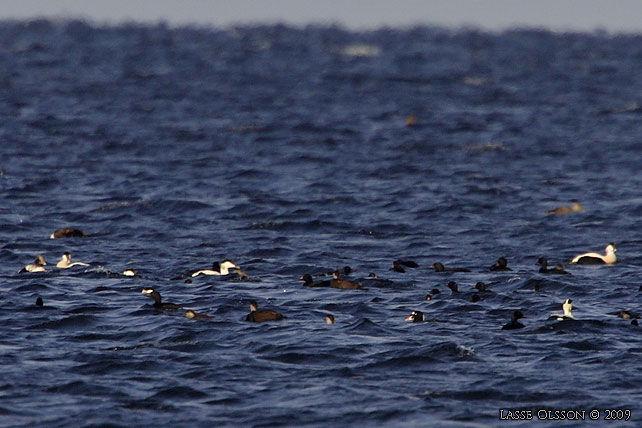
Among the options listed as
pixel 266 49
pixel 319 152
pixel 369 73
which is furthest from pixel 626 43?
pixel 319 152

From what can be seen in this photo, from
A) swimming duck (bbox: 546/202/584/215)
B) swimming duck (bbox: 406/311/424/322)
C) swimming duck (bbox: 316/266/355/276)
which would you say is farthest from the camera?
swimming duck (bbox: 546/202/584/215)

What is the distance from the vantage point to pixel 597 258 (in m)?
28.0

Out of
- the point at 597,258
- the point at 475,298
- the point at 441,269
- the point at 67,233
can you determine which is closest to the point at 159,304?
the point at 475,298

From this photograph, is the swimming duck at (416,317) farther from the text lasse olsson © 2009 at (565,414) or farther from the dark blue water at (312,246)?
the text lasse olsson © 2009 at (565,414)

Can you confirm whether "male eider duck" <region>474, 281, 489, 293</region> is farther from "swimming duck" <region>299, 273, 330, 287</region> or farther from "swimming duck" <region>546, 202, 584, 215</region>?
"swimming duck" <region>546, 202, 584, 215</region>

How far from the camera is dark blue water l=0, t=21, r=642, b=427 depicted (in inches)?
719

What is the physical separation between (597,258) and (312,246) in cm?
688

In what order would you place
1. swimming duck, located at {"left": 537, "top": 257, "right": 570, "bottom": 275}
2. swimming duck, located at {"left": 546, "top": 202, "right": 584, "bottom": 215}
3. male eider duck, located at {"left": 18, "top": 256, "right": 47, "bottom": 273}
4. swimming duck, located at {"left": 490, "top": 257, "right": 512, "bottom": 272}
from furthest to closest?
swimming duck, located at {"left": 546, "top": 202, "right": 584, "bottom": 215} < swimming duck, located at {"left": 490, "top": 257, "right": 512, "bottom": 272} < swimming duck, located at {"left": 537, "top": 257, "right": 570, "bottom": 275} < male eider duck, located at {"left": 18, "top": 256, "right": 47, "bottom": 273}

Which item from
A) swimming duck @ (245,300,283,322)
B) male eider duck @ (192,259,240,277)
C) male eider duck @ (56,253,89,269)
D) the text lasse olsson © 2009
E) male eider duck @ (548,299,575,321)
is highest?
male eider duck @ (56,253,89,269)

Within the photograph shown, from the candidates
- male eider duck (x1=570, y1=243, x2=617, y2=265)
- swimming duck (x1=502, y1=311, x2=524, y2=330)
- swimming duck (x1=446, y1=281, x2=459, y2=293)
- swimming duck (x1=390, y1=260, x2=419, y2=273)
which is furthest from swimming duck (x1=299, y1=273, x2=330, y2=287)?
male eider duck (x1=570, y1=243, x2=617, y2=265)

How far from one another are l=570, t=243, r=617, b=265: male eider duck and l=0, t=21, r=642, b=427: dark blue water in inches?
14.0

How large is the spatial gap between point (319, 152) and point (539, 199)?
36.5 ft

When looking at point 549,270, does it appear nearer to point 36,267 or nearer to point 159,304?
point 159,304

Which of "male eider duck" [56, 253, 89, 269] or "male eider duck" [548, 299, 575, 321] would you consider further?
"male eider duck" [56, 253, 89, 269]
